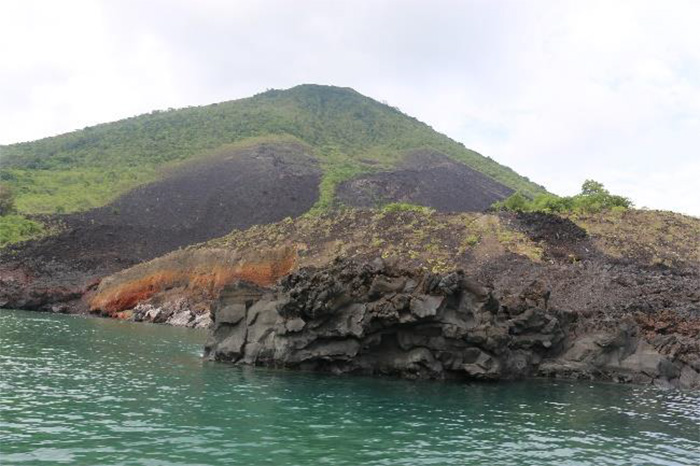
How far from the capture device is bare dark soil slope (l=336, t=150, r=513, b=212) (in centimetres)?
13650

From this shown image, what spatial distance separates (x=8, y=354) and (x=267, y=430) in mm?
23178

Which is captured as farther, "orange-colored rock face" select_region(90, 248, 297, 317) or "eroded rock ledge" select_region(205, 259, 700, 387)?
"orange-colored rock face" select_region(90, 248, 297, 317)

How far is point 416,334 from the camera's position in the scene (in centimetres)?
3797

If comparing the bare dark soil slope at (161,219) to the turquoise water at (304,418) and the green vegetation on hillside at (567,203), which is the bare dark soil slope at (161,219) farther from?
the turquoise water at (304,418)

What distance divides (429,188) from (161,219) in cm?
6051

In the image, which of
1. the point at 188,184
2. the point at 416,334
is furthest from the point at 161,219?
the point at 416,334

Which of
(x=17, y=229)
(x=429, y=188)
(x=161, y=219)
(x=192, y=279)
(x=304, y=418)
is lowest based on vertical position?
(x=304, y=418)

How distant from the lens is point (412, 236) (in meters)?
80.5

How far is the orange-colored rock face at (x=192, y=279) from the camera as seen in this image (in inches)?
3098

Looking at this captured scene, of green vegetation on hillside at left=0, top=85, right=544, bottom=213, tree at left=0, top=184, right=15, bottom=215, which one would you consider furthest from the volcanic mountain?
tree at left=0, top=184, right=15, bottom=215

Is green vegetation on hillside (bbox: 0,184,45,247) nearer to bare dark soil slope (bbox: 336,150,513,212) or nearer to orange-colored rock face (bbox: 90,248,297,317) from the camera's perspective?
orange-colored rock face (bbox: 90,248,297,317)

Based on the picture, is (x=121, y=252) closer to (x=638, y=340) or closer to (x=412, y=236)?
(x=412, y=236)

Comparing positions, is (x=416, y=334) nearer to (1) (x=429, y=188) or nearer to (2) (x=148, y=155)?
(1) (x=429, y=188)

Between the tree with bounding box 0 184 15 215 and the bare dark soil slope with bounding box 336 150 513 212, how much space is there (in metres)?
64.9
